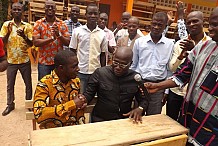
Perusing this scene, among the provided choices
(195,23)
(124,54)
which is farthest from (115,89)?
(195,23)

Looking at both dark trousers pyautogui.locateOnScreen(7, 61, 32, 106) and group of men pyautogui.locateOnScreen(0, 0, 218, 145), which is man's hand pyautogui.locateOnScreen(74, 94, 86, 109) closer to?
group of men pyautogui.locateOnScreen(0, 0, 218, 145)

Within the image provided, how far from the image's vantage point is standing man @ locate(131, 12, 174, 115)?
9.40 ft

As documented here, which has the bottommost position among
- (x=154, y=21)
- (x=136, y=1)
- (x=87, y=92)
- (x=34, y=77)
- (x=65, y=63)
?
(x=34, y=77)

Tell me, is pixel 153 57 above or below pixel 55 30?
below

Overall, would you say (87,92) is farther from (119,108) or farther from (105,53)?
(105,53)

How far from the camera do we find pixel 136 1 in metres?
8.64

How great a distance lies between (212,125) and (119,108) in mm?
856

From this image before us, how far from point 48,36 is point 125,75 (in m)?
1.89

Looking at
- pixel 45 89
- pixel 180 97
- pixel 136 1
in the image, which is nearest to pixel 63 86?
pixel 45 89

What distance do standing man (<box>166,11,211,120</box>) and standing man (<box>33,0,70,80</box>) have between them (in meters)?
1.75

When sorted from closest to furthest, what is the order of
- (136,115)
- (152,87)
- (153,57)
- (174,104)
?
(136,115), (152,87), (174,104), (153,57)

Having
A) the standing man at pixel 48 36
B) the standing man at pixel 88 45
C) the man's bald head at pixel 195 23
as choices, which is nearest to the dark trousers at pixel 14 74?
the standing man at pixel 48 36

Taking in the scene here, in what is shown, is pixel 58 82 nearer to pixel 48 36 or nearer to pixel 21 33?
pixel 48 36

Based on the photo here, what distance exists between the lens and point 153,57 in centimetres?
289
